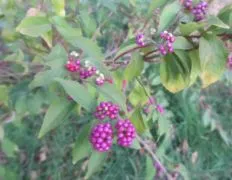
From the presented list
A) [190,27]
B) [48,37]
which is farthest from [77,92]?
[48,37]

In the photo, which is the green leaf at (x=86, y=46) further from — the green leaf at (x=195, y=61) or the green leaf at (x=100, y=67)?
the green leaf at (x=195, y=61)

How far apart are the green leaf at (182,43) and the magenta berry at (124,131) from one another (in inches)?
8.0

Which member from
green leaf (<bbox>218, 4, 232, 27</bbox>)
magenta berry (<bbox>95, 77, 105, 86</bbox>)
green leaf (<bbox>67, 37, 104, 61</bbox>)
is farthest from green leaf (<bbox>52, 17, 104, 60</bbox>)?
green leaf (<bbox>218, 4, 232, 27</bbox>)

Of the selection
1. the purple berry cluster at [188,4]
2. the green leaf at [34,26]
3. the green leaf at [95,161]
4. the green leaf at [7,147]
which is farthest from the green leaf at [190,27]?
the green leaf at [7,147]

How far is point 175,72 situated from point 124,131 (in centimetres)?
19

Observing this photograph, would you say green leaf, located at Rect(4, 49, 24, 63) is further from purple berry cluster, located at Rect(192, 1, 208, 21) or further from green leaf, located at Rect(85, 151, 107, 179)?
purple berry cluster, located at Rect(192, 1, 208, 21)

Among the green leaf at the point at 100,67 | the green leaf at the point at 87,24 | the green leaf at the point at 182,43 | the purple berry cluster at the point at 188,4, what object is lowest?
the green leaf at the point at 87,24

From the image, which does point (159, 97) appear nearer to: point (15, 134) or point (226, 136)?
point (226, 136)

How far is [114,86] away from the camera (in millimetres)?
1095

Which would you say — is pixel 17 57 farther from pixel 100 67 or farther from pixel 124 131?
pixel 124 131

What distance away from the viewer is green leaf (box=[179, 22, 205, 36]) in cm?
95

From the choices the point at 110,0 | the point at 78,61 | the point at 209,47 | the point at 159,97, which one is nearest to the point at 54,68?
the point at 78,61

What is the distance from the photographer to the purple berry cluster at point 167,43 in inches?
39.0

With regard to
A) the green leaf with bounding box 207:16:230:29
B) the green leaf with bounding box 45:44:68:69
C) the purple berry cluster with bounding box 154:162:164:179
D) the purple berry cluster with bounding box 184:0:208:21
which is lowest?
the purple berry cluster with bounding box 154:162:164:179
